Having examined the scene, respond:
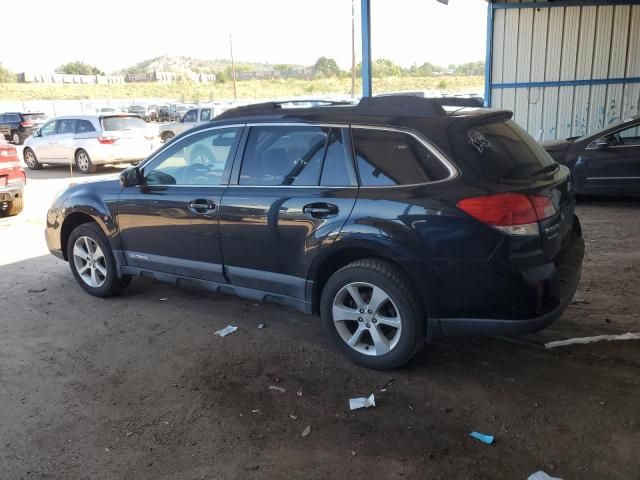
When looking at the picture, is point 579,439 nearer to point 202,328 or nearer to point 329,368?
point 329,368

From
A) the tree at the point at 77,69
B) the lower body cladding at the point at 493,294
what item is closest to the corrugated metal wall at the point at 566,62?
the lower body cladding at the point at 493,294

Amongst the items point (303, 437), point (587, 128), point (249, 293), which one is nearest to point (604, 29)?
point (587, 128)

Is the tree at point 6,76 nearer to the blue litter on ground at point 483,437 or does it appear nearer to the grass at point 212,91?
the grass at point 212,91

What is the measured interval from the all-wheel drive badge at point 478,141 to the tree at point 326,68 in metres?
85.7

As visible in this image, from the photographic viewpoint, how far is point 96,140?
15.7m

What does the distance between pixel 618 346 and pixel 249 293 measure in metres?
2.73

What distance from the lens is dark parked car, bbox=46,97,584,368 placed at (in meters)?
3.36

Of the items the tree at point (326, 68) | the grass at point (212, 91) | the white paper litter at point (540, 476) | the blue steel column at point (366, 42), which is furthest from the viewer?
the tree at point (326, 68)

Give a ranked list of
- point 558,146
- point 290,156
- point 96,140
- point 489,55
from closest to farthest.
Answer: point 290,156 → point 558,146 → point 489,55 → point 96,140

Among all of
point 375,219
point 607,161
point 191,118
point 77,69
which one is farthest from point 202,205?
point 77,69

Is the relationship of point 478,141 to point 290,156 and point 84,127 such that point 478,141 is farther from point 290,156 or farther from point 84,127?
point 84,127

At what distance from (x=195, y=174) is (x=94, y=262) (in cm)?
159

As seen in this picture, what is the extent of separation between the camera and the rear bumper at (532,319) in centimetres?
338

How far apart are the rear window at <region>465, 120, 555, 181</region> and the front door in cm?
187
